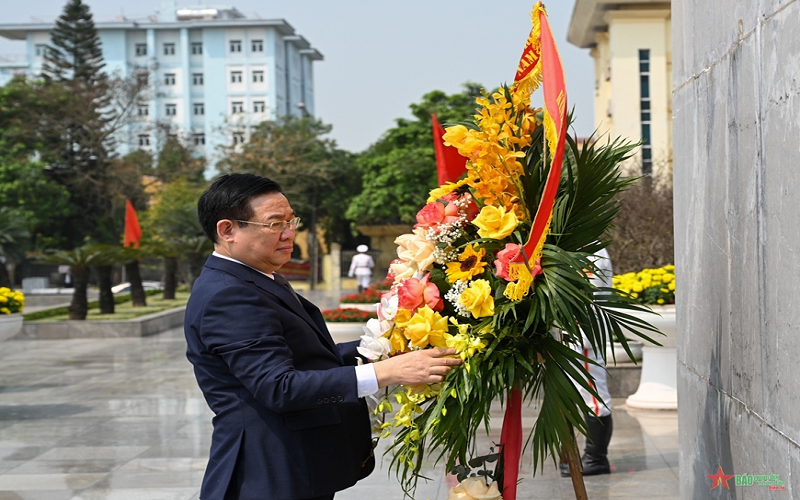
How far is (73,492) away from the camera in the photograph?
5805 millimetres

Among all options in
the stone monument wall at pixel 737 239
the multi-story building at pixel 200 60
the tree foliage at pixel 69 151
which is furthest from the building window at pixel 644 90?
the multi-story building at pixel 200 60

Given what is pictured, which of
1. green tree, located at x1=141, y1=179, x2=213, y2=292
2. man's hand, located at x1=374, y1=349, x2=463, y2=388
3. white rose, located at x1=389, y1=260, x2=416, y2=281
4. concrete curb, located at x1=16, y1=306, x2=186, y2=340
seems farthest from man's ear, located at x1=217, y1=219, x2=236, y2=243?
green tree, located at x1=141, y1=179, x2=213, y2=292

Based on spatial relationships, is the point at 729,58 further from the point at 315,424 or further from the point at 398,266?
Result: the point at 315,424

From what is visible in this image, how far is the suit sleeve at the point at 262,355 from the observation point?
2.62m

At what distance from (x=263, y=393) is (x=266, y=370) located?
66 millimetres

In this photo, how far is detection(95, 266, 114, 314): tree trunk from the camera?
1818cm

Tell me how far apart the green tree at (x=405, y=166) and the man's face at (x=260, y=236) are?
32.2 metres

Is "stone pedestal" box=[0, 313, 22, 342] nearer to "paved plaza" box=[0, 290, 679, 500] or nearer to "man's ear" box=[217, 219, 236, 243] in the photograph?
"paved plaza" box=[0, 290, 679, 500]

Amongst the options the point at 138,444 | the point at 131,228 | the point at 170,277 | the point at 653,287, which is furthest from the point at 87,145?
the point at 653,287

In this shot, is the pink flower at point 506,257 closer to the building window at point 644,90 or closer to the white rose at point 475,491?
the white rose at point 475,491

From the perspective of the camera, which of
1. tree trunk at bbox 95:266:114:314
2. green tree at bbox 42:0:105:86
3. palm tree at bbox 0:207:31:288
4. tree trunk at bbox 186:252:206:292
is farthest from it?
green tree at bbox 42:0:105:86

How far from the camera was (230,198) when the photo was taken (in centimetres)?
283

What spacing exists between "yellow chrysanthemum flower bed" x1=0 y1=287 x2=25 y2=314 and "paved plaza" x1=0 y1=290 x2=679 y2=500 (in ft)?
3.03

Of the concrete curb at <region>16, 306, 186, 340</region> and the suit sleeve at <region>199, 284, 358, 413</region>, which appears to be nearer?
the suit sleeve at <region>199, 284, 358, 413</region>
